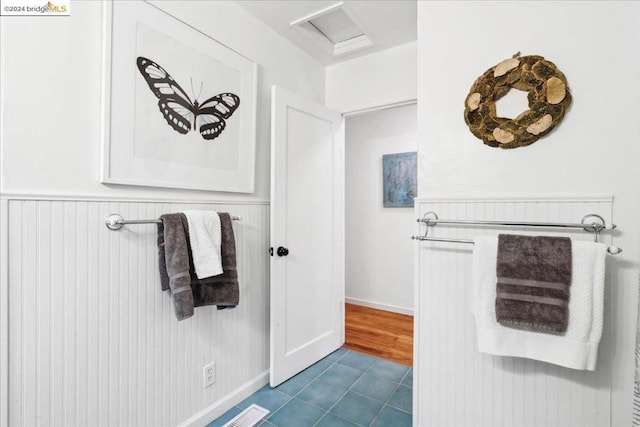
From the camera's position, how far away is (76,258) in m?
1.21

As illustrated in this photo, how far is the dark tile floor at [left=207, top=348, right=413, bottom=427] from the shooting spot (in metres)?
1.74

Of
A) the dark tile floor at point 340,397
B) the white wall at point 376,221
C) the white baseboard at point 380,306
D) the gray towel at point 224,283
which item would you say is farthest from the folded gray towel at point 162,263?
the white baseboard at point 380,306

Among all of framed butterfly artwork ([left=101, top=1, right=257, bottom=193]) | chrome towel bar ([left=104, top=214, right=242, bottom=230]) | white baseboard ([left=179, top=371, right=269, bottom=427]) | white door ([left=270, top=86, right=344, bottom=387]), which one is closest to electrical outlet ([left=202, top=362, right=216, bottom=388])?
white baseboard ([left=179, top=371, right=269, bottom=427])

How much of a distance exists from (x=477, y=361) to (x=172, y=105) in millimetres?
1897

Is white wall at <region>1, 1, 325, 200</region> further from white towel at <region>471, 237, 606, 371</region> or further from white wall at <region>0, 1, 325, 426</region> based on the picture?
white towel at <region>471, 237, 606, 371</region>

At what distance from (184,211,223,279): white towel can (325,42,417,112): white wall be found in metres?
1.61

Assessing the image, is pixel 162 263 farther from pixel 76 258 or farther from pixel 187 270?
pixel 76 258

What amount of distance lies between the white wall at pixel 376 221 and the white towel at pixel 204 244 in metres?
2.44

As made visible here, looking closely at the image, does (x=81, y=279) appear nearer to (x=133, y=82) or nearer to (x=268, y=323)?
(x=133, y=82)

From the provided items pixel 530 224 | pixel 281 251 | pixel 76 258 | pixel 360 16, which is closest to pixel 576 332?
pixel 530 224

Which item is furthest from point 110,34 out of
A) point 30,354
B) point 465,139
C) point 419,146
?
point 465,139

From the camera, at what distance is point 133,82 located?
4.50 ft

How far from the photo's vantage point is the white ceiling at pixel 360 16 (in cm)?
187

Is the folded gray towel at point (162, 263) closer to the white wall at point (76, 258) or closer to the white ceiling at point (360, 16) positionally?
the white wall at point (76, 258)
